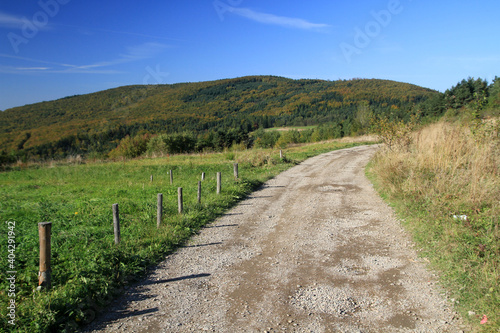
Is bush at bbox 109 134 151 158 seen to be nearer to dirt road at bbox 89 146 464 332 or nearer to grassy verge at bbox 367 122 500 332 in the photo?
grassy verge at bbox 367 122 500 332

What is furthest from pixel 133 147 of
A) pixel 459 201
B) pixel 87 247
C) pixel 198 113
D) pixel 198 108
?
pixel 198 108

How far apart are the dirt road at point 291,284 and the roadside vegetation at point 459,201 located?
31cm

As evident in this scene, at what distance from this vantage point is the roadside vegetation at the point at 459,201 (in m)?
4.01

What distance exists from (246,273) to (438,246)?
11.4 ft

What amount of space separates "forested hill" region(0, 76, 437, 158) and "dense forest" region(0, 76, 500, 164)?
215 mm

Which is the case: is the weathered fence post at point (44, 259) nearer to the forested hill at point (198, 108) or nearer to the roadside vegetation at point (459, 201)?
the roadside vegetation at point (459, 201)

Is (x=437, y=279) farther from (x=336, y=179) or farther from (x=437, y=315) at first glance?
(x=336, y=179)

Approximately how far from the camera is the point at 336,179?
14766 millimetres

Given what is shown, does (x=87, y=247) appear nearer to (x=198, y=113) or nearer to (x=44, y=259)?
(x=44, y=259)

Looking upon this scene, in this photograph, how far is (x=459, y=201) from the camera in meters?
6.75

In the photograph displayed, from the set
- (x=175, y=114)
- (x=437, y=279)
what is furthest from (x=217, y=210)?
(x=175, y=114)

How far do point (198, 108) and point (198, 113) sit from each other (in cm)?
753

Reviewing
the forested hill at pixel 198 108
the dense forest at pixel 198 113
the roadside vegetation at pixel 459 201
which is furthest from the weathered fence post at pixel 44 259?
the forested hill at pixel 198 108

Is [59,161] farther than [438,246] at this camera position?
Yes
